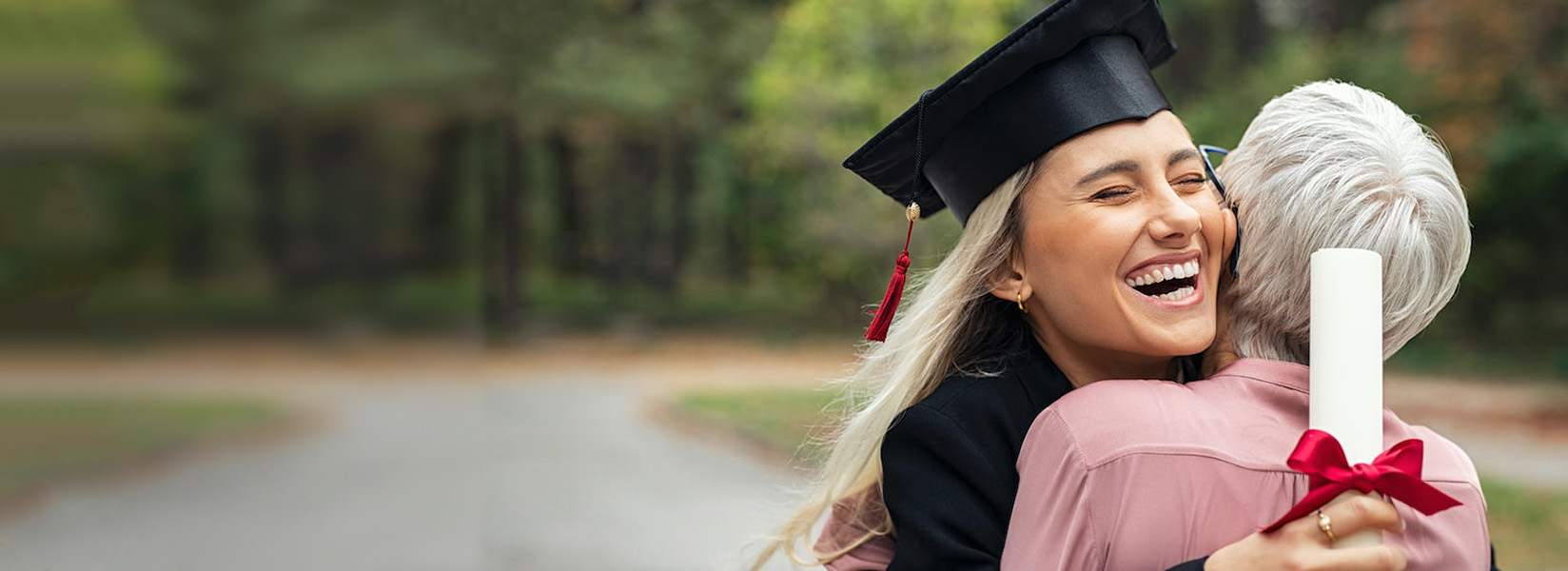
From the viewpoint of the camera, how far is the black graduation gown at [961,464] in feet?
6.33

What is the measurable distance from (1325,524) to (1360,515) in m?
0.04

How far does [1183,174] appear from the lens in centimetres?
200

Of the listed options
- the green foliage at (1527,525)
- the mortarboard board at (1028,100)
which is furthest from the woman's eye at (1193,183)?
the green foliage at (1527,525)

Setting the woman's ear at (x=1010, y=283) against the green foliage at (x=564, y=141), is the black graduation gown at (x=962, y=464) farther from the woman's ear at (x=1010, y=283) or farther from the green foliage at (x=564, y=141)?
the green foliage at (x=564, y=141)

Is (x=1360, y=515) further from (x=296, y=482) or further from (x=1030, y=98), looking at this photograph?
(x=296, y=482)

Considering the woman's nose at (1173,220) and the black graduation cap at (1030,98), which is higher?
the black graduation cap at (1030,98)

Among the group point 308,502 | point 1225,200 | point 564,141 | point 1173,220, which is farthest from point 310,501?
point 564,141

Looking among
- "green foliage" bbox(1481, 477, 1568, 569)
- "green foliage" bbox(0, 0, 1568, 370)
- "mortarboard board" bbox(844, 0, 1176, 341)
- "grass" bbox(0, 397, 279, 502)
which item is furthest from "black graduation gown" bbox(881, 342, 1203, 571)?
"green foliage" bbox(1481, 477, 1568, 569)

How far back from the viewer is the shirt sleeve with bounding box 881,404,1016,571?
1.92 metres

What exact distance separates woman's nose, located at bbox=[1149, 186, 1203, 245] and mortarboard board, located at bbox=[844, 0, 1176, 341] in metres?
0.16

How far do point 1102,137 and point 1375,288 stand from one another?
21.2 inches

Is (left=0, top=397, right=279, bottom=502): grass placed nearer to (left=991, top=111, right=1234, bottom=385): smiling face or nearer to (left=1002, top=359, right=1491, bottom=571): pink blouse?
(left=1002, top=359, right=1491, bottom=571): pink blouse

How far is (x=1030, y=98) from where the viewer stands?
79.7 inches

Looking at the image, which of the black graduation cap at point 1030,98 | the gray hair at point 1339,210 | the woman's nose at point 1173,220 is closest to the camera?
the gray hair at point 1339,210
